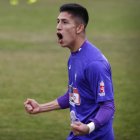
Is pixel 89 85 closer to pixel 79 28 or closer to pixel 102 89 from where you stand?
pixel 102 89

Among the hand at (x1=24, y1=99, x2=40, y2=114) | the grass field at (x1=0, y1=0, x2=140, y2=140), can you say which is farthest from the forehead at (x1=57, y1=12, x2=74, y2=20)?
the grass field at (x1=0, y1=0, x2=140, y2=140)

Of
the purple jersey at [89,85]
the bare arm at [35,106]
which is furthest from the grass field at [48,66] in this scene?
the purple jersey at [89,85]

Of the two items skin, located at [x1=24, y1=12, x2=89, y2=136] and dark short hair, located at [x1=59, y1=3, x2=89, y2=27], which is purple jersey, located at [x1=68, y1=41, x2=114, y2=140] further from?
dark short hair, located at [x1=59, y1=3, x2=89, y2=27]

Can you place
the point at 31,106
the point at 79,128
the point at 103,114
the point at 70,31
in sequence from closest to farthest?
the point at 79,128 < the point at 103,114 < the point at 70,31 < the point at 31,106

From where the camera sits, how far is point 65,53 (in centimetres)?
1984

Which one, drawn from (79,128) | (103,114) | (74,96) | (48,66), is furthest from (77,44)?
(48,66)

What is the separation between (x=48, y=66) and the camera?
1747 cm

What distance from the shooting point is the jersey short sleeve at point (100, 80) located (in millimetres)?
5580

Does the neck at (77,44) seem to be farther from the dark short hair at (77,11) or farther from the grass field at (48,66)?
the grass field at (48,66)

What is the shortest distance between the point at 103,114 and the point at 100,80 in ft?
1.02

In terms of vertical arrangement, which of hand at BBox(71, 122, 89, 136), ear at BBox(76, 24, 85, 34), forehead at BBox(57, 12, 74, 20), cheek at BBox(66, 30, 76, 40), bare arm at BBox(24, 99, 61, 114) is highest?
forehead at BBox(57, 12, 74, 20)

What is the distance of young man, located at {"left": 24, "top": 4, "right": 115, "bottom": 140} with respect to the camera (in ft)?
18.3

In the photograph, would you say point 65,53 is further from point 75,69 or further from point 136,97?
point 75,69

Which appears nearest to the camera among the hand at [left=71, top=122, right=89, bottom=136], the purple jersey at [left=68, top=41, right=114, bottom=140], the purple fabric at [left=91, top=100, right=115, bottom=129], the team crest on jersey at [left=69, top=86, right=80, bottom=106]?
the hand at [left=71, top=122, right=89, bottom=136]
